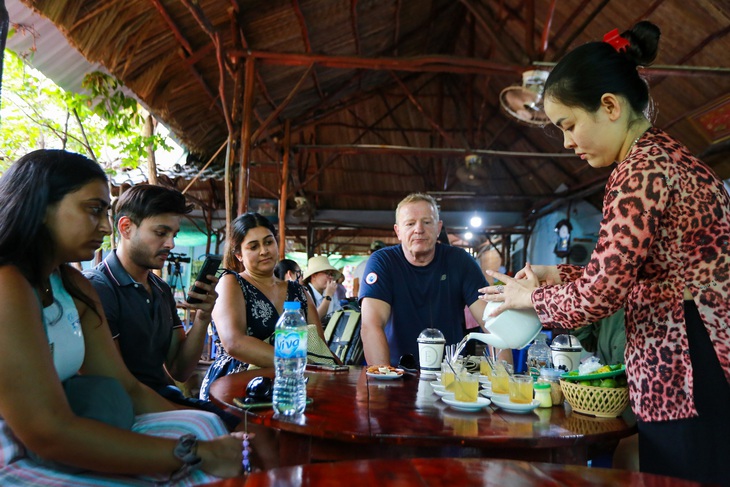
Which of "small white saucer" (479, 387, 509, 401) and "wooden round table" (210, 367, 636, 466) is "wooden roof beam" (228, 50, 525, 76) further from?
"wooden round table" (210, 367, 636, 466)

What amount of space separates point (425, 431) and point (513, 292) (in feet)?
1.55

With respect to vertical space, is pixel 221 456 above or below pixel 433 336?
below

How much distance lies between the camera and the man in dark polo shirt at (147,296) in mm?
1980

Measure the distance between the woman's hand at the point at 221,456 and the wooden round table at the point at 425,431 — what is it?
15 cm

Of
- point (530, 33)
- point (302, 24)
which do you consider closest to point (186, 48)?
point (302, 24)

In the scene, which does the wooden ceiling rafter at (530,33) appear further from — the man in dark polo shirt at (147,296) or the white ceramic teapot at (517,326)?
the white ceramic teapot at (517,326)

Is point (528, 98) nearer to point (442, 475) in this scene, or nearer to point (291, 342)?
point (291, 342)

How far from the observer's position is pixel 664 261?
1297mm

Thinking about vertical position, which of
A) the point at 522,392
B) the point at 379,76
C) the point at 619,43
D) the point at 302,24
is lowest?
the point at 522,392

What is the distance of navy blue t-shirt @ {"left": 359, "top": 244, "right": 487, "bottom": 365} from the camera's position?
2760 millimetres

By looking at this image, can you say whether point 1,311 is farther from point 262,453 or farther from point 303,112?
point 303,112

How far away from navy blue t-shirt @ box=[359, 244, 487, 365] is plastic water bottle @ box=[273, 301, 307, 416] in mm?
1073

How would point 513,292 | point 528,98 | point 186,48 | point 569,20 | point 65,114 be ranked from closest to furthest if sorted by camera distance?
point 513,292, point 528,98, point 65,114, point 186,48, point 569,20

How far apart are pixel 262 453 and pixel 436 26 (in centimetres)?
852
